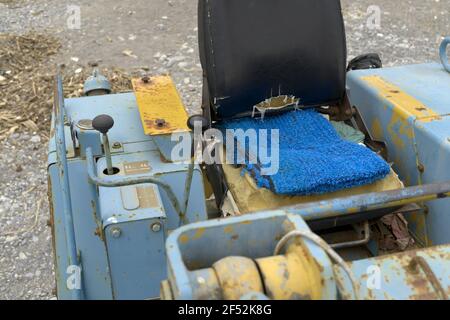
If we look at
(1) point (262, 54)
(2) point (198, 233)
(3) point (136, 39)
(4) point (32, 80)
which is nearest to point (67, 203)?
(2) point (198, 233)

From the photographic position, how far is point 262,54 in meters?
2.19

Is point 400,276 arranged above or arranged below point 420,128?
below

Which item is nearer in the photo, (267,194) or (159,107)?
(267,194)

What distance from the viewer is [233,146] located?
2.15 m

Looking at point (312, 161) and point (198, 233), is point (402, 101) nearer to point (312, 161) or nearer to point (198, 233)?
point (312, 161)

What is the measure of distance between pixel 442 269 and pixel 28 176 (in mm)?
2768

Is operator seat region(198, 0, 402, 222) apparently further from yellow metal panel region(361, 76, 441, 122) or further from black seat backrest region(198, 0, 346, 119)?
yellow metal panel region(361, 76, 441, 122)

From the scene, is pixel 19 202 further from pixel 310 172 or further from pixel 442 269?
pixel 442 269

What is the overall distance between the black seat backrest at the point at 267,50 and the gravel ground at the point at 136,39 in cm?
152

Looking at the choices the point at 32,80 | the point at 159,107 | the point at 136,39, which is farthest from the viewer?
the point at 136,39

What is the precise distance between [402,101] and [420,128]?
19 centimetres

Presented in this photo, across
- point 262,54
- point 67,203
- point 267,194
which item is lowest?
point 267,194

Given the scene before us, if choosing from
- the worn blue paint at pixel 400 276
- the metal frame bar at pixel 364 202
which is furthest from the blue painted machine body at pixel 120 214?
the worn blue paint at pixel 400 276
